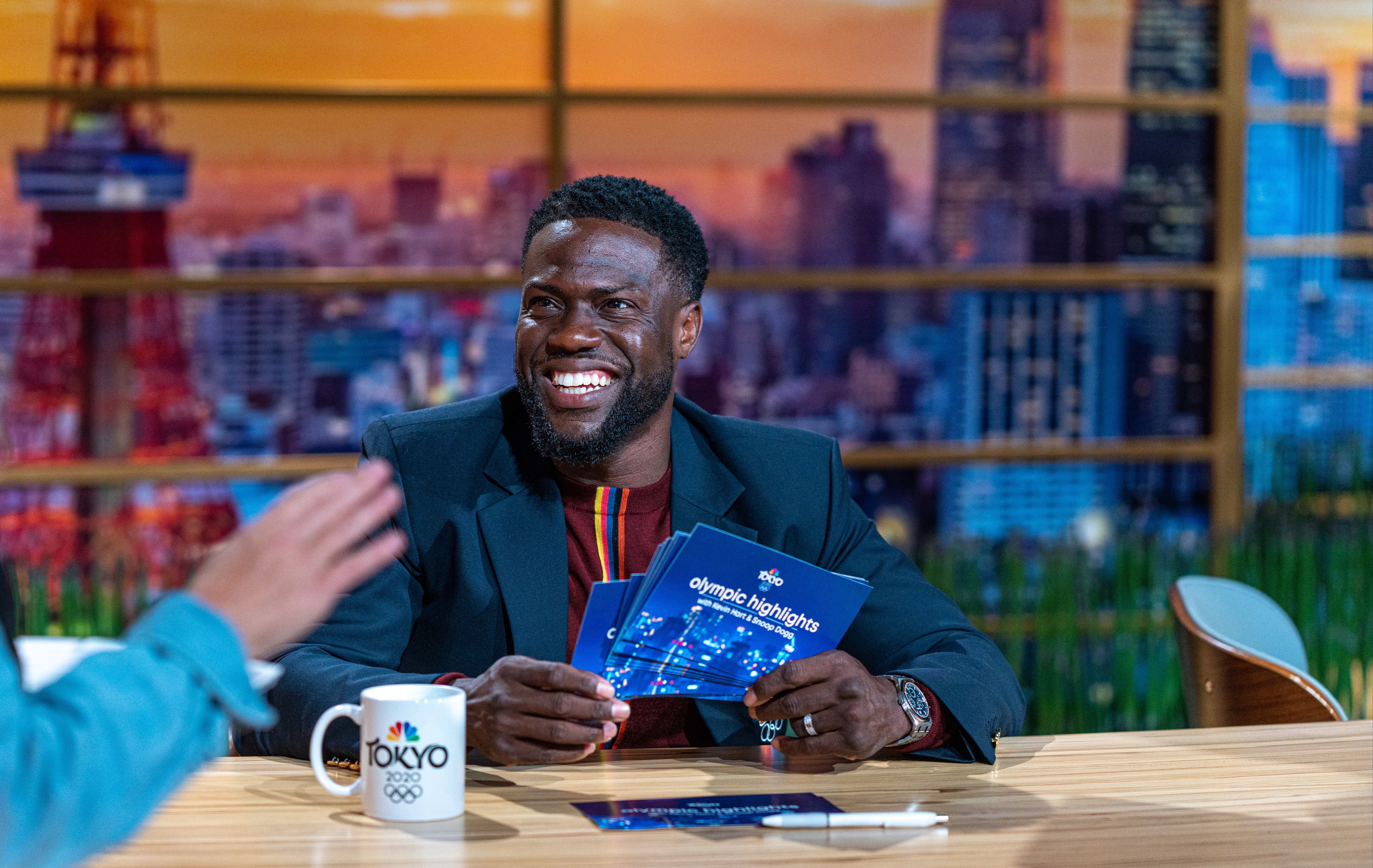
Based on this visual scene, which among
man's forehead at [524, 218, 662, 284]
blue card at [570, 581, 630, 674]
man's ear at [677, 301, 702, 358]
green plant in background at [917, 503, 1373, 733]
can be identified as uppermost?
man's forehead at [524, 218, 662, 284]

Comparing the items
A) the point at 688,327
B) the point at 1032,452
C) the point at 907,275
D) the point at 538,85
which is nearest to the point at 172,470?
the point at 538,85

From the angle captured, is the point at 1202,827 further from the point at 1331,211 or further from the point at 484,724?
the point at 1331,211

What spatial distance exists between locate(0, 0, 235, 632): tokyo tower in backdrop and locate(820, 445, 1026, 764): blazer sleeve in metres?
2.41

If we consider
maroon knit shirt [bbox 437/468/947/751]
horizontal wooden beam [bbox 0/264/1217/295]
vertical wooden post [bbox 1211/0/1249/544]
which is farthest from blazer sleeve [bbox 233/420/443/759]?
vertical wooden post [bbox 1211/0/1249/544]

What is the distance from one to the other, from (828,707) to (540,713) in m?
0.32

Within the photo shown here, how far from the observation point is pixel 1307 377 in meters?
4.38

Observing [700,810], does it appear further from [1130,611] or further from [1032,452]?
[1032,452]

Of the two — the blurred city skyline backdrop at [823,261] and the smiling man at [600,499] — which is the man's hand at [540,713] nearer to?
the smiling man at [600,499]

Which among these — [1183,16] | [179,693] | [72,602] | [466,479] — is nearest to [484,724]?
[466,479]

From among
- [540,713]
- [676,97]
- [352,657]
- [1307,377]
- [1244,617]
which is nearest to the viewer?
[540,713]

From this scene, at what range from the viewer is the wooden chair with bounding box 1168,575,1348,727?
2.02 meters

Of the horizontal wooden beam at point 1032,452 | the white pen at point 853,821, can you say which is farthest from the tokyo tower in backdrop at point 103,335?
the white pen at point 853,821

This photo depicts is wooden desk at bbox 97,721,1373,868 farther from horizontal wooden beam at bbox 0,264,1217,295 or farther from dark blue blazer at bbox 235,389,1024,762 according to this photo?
horizontal wooden beam at bbox 0,264,1217,295

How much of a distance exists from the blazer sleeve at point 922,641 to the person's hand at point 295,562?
881 mm
